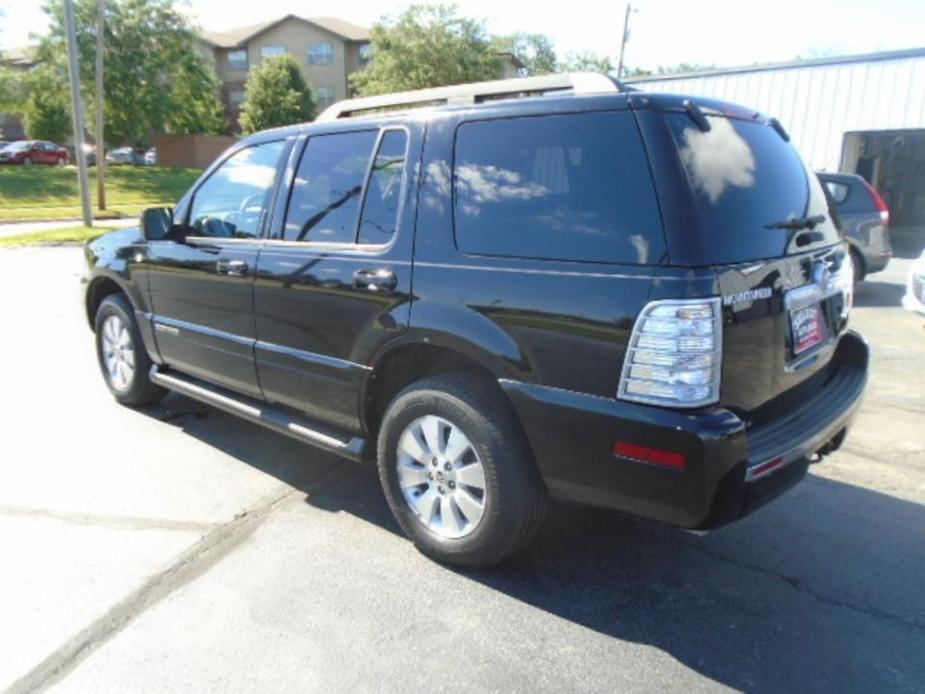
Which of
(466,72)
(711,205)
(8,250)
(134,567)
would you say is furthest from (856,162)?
(466,72)

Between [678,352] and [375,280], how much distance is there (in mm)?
1431

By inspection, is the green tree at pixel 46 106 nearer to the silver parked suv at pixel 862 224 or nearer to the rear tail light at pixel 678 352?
the silver parked suv at pixel 862 224

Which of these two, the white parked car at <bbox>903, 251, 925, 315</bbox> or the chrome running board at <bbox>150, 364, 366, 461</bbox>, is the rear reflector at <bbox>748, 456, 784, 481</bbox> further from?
the white parked car at <bbox>903, 251, 925, 315</bbox>

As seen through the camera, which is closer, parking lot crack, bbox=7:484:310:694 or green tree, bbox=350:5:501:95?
parking lot crack, bbox=7:484:310:694

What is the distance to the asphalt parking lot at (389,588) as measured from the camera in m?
2.42

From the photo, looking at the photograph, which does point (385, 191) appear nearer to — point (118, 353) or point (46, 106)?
point (118, 353)

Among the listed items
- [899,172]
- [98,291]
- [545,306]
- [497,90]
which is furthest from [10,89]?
[545,306]

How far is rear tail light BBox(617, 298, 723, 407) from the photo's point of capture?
2279 millimetres

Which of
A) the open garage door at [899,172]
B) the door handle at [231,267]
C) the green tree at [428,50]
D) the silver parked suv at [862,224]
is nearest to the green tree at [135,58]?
the green tree at [428,50]

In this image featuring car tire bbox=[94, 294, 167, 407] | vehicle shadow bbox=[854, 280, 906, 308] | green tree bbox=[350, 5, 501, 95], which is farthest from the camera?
green tree bbox=[350, 5, 501, 95]

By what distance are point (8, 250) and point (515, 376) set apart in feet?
53.8

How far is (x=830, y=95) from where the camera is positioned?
624 inches

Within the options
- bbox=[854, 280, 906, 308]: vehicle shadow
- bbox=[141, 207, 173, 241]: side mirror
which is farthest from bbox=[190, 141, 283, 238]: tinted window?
bbox=[854, 280, 906, 308]: vehicle shadow

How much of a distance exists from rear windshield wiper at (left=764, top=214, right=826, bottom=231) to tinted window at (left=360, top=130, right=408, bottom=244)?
5.21 feet
